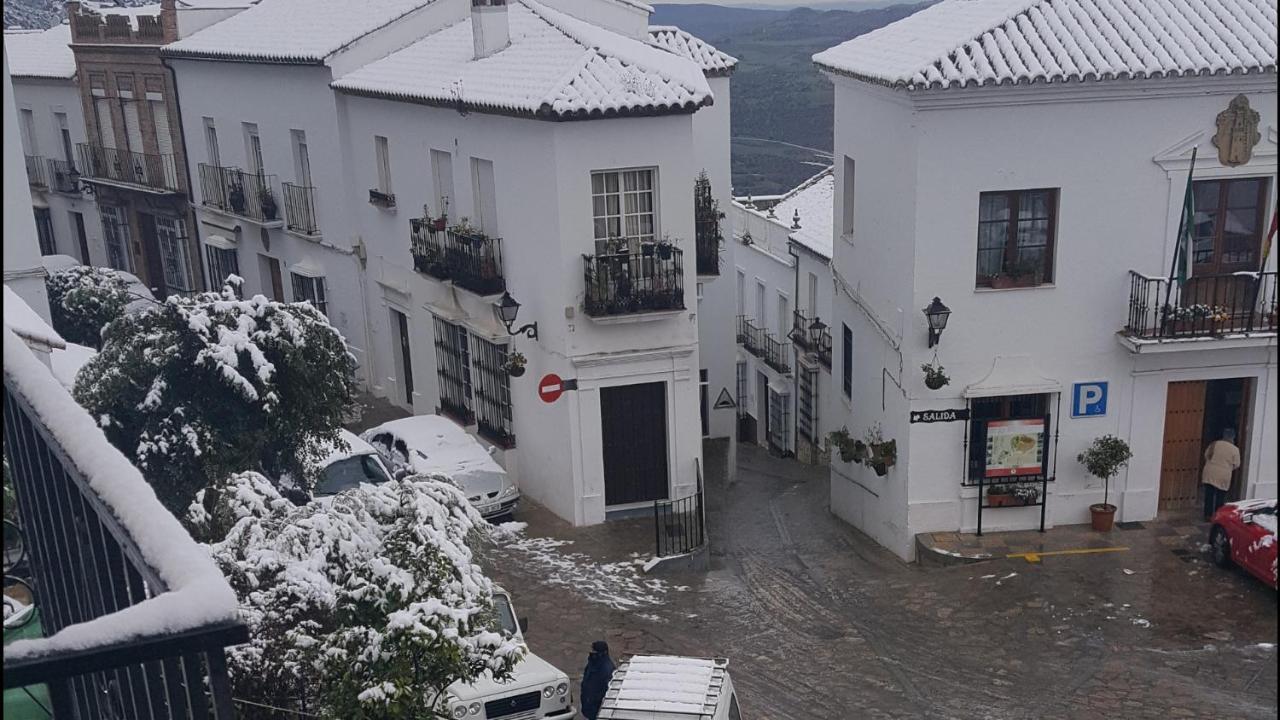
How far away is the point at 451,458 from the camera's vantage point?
19156 millimetres

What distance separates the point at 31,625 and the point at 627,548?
1163cm

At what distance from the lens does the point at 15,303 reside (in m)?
9.80

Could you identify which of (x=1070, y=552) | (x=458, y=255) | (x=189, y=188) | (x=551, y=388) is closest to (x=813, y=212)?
(x=458, y=255)

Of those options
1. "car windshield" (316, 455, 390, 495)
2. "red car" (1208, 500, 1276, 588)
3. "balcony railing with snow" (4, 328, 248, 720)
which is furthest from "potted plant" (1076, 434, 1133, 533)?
"balcony railing with snow" (4, 328, 248, 720)

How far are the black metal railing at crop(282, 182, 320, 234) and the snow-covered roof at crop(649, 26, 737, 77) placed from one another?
26.4ft

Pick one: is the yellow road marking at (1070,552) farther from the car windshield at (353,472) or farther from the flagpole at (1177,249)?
the car windshield at (353,472)

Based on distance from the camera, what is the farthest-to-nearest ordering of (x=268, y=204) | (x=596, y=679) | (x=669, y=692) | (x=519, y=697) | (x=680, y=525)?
(x=268, y=204) → (x=680, y=525) → (x=596, y=679) → (x=519, y=697) → (x=669, y=692)

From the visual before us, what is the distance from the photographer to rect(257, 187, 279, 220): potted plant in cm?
2742

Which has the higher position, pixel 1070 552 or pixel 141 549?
pixel 141 549

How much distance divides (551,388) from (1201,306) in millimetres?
9211

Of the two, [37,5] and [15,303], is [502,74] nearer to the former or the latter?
[15,303]

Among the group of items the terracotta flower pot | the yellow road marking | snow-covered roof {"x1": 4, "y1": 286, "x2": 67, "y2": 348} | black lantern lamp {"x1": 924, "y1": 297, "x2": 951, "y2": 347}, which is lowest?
the yellow road marking

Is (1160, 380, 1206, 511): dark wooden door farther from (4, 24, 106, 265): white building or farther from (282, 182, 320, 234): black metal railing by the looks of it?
(4, 24, 106, 265): white building

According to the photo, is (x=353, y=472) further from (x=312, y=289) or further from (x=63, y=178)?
(x=63, y=178)
